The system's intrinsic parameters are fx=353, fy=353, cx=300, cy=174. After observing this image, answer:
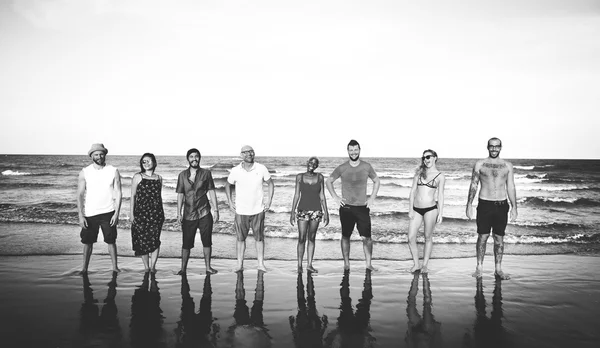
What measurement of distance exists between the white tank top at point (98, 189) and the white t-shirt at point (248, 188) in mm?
2052

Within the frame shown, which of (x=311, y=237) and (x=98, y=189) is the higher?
(x=98, y=189)

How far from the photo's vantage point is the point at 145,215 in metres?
6.17

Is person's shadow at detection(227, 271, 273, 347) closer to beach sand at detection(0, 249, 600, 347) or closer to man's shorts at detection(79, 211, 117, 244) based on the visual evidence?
beach sand at detection(0, 249, 600, 347)

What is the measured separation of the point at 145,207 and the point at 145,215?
141 millimetres

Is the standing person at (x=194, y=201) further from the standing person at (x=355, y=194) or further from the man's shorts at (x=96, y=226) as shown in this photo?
the standing person at (x=355, y=194)

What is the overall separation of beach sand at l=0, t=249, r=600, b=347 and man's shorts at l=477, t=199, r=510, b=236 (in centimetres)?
92

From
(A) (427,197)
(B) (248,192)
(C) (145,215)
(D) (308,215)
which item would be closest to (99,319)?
(C) (145,215)

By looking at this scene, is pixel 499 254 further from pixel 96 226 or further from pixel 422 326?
pixel 96 226

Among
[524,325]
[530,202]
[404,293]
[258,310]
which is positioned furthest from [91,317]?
[530,202]

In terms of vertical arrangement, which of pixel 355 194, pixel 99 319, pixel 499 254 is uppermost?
pixel 355 194

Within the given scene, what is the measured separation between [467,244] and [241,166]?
7.46 m

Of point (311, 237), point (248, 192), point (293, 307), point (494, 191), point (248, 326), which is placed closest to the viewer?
point (248, 326)

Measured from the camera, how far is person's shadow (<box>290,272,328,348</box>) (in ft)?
12.4

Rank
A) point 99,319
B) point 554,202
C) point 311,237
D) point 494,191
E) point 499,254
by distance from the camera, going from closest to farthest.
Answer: point 99,319 < point 494,191 < point 499,254 < point 311,237 < point 554,202
